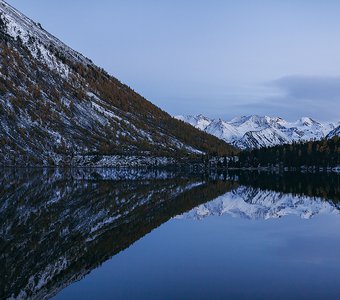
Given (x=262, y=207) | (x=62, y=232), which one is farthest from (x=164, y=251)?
(x=262, y=207)

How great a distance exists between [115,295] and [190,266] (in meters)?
9.12

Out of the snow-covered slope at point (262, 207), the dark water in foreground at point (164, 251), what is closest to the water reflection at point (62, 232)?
the dark water in foreground at point (164, 251)

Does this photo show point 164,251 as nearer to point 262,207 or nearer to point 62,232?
point 62,232

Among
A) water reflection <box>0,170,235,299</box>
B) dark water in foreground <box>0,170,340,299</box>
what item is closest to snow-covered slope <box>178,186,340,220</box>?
dark water in foreground <box>0,170,340,299</box>

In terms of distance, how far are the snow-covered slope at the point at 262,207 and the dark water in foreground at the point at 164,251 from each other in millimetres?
304

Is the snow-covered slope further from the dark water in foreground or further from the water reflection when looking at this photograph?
the water reflection

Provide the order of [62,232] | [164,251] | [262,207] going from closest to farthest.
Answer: [164,251] < [62,232] < [262,207]

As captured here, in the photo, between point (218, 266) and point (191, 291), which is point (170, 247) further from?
point (191, 291)

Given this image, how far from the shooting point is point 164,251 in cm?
4184

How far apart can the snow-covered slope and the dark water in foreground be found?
0.30 meters

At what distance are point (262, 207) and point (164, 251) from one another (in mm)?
39194

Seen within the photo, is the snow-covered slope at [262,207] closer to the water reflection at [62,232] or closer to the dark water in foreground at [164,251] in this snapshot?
the dark water in foreground at [164,251]

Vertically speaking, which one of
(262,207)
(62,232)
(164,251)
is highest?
(262,207)

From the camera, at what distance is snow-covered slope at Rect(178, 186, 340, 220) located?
68.6 m
